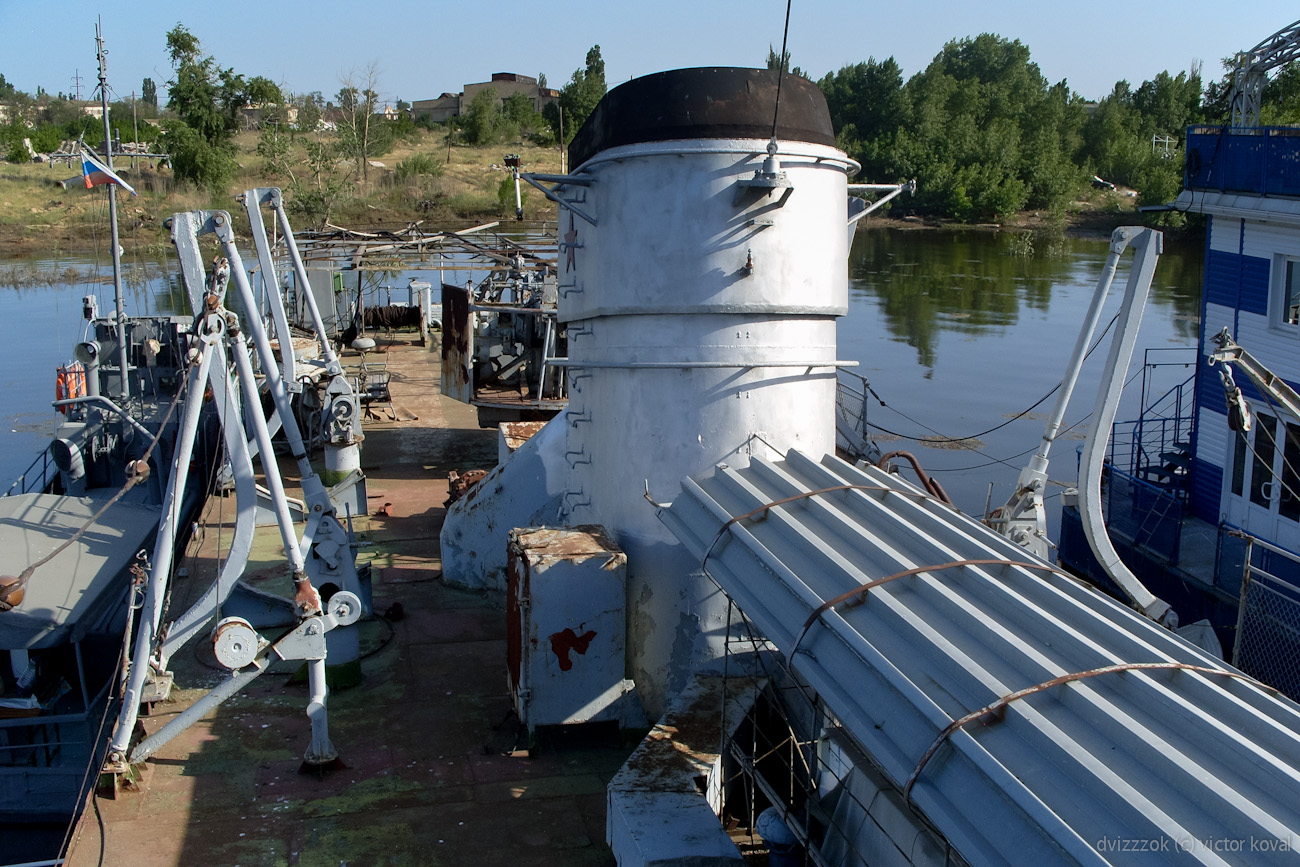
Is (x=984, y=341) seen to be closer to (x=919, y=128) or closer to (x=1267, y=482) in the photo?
(x=1267, y=482)

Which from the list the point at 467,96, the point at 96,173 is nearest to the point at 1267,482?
the point at 96,173

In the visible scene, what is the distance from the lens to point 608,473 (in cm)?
923

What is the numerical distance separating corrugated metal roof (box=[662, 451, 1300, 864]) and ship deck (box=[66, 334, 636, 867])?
9.19 ft

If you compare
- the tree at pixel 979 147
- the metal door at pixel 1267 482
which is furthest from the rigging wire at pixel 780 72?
the tree at pixel 979 147

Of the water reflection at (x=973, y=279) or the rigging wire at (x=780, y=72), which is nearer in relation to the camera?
the rigging wire at (x=780, y=72)

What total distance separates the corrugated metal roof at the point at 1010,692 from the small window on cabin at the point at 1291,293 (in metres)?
13.3

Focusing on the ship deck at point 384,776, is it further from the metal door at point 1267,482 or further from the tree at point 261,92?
the tree at point 261,92

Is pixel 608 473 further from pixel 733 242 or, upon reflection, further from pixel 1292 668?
pixel 1292 668

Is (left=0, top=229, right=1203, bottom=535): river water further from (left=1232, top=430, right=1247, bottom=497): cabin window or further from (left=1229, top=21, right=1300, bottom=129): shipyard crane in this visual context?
(left=1229, top=21, right=1300, bottom=129): shipyard crane

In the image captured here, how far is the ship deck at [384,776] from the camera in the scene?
7459 millimetres

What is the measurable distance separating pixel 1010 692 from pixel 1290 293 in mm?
15328

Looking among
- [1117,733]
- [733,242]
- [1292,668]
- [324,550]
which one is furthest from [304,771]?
[1292,668]

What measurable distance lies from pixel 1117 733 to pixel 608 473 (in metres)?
5.61

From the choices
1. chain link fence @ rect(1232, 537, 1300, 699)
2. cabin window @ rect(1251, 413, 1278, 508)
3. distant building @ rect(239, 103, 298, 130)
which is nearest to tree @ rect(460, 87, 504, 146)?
distant building @ rect(239, 103, 298, 130)
